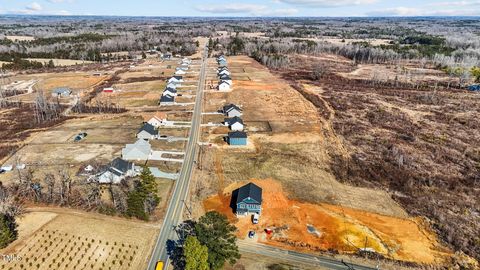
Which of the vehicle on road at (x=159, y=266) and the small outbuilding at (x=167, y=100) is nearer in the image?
the vehicle on road at (x=159, y=266)

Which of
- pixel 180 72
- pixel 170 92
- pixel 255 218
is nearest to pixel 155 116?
pixel 170 92

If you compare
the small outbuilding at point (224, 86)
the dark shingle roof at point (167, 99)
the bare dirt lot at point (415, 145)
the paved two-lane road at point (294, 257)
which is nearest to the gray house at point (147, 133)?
→ the dark shingle roof at point (167, 99)

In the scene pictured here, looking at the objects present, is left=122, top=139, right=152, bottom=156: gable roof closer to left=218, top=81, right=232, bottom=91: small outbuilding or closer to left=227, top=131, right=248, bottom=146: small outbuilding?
left=227, top=131, right=248, bottom=146: small outbuilding

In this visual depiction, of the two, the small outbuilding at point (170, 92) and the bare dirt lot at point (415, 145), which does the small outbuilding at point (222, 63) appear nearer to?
the bare dirt lot at point (415, 145)

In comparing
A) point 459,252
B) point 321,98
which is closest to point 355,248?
point 459,252

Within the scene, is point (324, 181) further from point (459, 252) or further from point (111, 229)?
point (111, 229)
